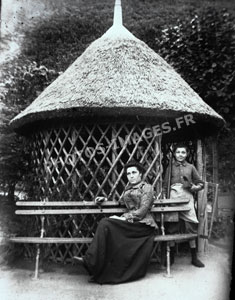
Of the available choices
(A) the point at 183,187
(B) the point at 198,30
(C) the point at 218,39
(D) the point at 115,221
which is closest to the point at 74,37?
(B) the point at 198,30

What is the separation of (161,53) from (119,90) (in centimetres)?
453

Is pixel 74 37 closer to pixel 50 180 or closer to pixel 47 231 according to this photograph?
pixel 50 180

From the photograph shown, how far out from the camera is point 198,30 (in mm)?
8547

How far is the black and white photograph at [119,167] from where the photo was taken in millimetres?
4887

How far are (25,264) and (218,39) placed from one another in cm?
593

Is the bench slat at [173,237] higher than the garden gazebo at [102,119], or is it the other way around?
the garden gazebo at [102,119]

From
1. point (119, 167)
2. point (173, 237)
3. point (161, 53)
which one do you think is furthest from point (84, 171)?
point (161, 53)

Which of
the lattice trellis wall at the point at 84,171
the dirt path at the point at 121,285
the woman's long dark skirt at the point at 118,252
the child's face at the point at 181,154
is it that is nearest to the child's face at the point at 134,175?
the woman's long dark skirt at the point at 118,252

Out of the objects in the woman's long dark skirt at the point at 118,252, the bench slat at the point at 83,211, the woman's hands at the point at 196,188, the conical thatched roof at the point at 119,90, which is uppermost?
the conical thatched roof at the point at 119,90

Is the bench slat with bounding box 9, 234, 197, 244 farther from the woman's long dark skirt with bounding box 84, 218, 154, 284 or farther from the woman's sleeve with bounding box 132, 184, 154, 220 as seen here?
the woman's sleeve with bounding box 132, 184, 154, 220

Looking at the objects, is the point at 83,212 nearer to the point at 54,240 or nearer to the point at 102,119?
the point at 54,240

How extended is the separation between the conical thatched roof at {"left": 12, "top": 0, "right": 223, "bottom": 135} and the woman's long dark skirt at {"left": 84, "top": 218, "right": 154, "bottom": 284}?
1810mm

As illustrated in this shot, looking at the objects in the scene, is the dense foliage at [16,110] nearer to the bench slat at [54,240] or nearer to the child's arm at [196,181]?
the bench slat at [54,240]

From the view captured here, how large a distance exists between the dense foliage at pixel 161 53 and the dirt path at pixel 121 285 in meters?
3.16
